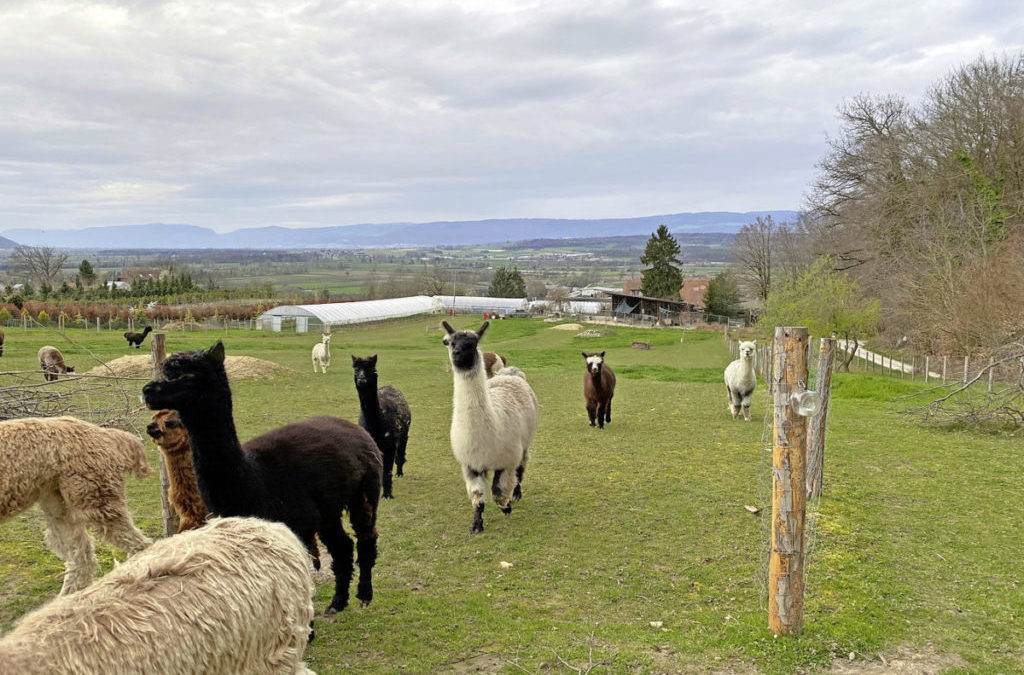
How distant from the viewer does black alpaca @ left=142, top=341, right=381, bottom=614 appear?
13.6 feet

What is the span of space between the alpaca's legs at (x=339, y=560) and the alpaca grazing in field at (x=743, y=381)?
33.1ft

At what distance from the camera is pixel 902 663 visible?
414 cm

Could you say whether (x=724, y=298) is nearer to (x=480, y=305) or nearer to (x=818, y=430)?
(x=480, y=305)

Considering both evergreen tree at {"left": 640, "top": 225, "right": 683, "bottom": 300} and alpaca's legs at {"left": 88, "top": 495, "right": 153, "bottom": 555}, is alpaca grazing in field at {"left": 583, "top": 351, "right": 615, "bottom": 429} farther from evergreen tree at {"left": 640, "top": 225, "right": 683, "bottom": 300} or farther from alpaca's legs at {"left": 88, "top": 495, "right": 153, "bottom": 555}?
evergreen tree at {"left": 640, "top": 225, "right": 683, "bottom": 300}

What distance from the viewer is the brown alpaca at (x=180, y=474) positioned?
4.90 m

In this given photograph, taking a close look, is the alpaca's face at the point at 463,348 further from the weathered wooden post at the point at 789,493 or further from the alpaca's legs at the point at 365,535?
the weathered wooden post at the point at 789,493

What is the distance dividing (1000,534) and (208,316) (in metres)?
43.6

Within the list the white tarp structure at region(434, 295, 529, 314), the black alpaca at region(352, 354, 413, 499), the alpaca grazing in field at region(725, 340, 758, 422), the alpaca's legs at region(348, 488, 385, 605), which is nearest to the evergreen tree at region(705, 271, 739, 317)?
the white tarp structure at region(434, 295, 529, 314)

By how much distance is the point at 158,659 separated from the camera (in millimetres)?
2598

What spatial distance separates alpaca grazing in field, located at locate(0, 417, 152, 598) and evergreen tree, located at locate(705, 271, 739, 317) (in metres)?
57.8

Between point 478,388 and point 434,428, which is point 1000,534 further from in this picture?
point 434,428

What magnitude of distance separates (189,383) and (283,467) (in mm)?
877

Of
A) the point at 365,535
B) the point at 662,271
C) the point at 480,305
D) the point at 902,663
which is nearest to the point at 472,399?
the point at 365,535

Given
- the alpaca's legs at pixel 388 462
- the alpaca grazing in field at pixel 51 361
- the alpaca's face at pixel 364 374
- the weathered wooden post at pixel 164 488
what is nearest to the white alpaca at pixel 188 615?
the weathered wooden post at pixel 164 488
